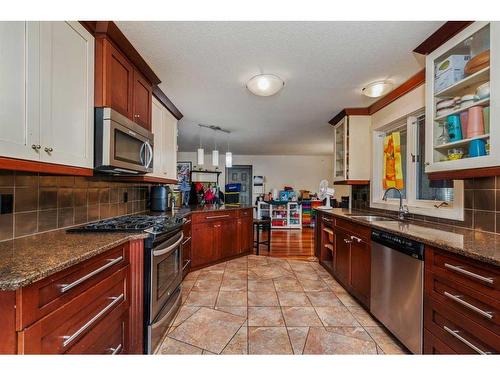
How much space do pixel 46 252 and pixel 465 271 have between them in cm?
201

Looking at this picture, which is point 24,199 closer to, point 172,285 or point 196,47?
point 172,285

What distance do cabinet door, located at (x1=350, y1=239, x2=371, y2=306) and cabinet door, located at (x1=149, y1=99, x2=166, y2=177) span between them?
7.46 ft

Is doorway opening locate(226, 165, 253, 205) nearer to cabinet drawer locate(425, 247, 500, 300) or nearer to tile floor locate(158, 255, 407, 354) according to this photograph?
tile floor locate(158, 255, 407, 354)

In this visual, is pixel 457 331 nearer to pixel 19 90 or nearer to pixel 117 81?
pixel 19 90

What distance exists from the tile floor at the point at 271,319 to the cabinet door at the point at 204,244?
0.73ft

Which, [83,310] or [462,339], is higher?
[83,310]

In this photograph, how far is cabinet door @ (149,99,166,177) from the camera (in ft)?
8.55

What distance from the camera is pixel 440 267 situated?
4.43 feet

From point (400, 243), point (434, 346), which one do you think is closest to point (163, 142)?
point (400, 243)

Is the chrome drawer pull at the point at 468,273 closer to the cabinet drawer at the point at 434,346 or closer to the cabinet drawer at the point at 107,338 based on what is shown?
the cabinet drawer at the point at 434,346

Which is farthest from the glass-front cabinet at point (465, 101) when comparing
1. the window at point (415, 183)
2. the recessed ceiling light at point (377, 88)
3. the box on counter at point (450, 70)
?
the recessed ceiling light at point (377, 88)

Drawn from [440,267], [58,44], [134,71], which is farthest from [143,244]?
[440,267]

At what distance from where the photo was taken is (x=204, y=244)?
10.8ft

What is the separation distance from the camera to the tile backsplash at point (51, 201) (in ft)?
4.30
